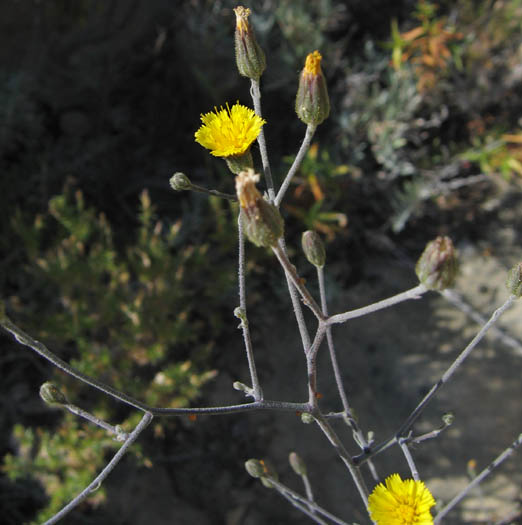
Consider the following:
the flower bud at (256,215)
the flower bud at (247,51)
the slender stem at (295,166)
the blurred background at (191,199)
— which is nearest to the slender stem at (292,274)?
the flower bud at (256,215)

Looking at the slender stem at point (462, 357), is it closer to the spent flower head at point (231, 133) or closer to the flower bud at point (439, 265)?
the flower bud at point (439, 265)

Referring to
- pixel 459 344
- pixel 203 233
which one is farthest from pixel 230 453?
pixel 459 344

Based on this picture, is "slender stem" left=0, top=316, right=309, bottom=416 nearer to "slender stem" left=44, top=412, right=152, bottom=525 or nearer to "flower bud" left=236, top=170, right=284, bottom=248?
"slender stem" left=44, top=412, right=152, bottom=525

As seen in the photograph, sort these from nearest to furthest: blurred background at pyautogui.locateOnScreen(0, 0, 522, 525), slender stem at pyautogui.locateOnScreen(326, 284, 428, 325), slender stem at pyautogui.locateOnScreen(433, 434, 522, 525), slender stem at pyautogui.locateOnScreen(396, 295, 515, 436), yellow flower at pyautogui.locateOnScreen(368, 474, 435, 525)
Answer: slender stem at pyautogui.locateOnScreen(326, 284, 428, 325), slender stem at pyautogui.locateOnScreen(396, 295, 515, 436), yellow flower at pyautogui.locateOnScreen(368, 474, 435, 525), slender stem at pyautogui.locateOnScreen(433, 434, 522, 525), blurred background at pyautogui.locateOnScreen(0, 0, 522, 525)

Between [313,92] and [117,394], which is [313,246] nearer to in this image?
[313,92]

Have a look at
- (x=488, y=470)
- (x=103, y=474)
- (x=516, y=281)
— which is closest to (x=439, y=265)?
(x=516, y=281)

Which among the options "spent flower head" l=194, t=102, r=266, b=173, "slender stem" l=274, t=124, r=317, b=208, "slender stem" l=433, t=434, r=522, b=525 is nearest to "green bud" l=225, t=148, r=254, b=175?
"spent flower head" l=194, t=102, r=266, b=173

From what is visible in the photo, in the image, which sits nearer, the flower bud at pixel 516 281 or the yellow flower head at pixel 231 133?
the flower bud at pixel 516 281

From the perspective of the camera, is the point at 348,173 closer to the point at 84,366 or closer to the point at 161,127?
the point at 161,127
